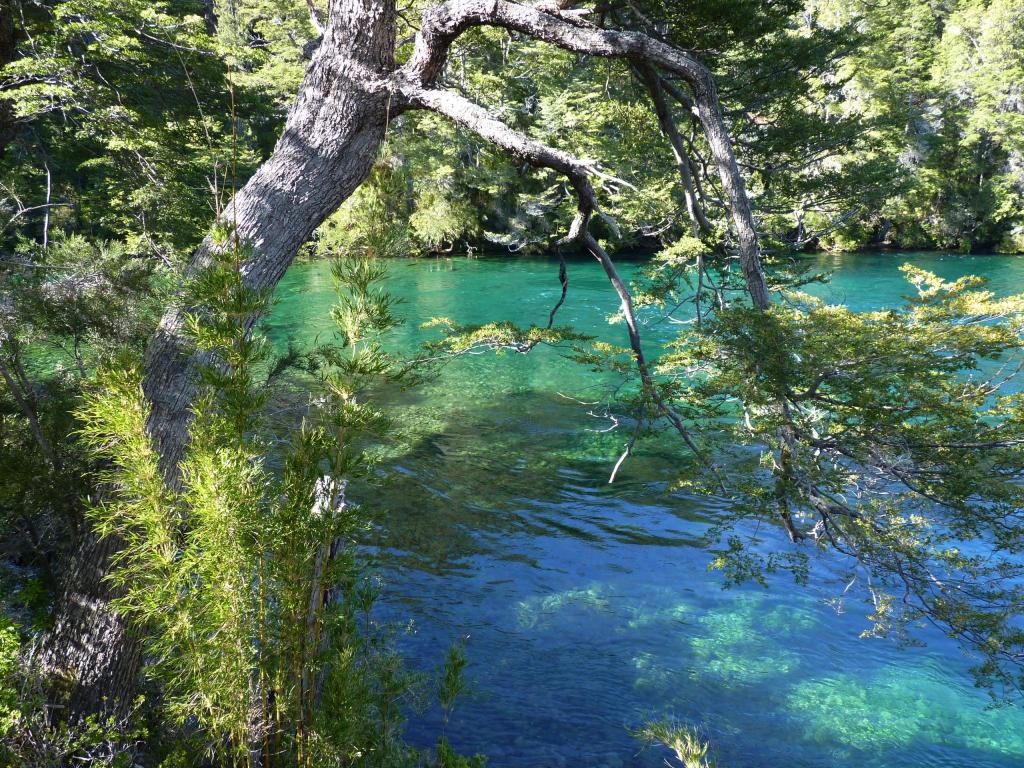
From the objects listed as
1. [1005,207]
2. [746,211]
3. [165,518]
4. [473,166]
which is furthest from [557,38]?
[1005,207]

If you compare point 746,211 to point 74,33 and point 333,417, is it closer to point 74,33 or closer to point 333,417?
point 333,417

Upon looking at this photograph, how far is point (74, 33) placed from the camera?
587cm

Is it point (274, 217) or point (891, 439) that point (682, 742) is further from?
point (274, 217)

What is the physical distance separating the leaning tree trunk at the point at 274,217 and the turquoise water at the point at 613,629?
917 millimetres

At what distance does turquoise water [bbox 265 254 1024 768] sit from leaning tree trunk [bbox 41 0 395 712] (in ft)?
3.01

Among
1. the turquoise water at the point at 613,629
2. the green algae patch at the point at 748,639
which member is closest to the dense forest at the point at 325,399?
the turquoise water at the point at 613,629

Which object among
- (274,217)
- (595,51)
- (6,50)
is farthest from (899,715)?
(6,50)

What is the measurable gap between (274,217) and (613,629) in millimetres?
4416

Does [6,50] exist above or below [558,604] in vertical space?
above

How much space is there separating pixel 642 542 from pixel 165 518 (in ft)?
19.2

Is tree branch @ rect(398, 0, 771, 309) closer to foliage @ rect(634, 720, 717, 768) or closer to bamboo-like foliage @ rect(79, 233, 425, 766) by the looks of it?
bamboo-like foliage @ rect(79, 233, 425, 766)

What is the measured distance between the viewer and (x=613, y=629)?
5.82m

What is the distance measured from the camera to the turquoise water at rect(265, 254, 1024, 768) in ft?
15.4

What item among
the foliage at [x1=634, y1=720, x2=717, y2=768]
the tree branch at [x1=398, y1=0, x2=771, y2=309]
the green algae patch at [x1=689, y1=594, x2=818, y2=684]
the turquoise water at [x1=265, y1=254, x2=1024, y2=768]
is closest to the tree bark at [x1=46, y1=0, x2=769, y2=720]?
the tree branch at [x1=398, y1=0, x2=771, y2=309]
